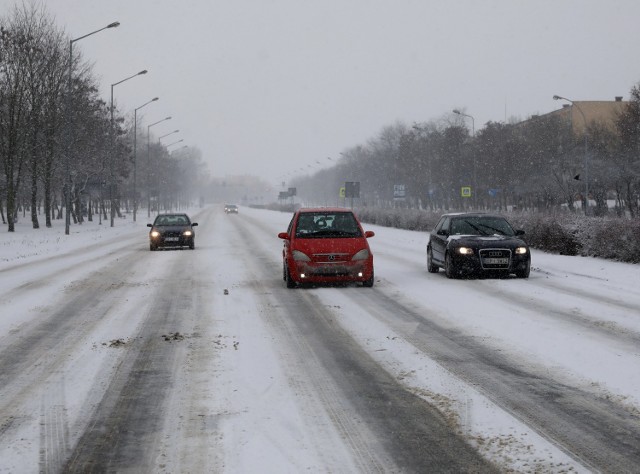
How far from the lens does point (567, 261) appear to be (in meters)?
22.0

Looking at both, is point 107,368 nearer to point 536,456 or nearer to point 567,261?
point 536,456

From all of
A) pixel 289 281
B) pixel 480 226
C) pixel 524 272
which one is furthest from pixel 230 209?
pixel 289 281

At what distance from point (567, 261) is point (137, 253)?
1421 cm

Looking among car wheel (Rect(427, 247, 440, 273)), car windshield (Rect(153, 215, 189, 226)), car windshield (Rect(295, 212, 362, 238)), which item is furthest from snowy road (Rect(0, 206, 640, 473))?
car windshield (Rect(153, 215, 189, 226))

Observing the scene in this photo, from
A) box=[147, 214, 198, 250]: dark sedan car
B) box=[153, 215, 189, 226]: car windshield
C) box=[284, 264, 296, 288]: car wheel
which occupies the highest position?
box=[153, 215, 189, 226]: car windshield

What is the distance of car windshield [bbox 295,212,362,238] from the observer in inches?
635

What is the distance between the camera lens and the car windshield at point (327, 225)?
16.1 meters

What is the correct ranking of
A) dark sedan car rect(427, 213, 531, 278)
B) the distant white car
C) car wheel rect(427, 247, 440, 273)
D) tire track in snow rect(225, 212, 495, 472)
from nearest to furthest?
tire track in snow rect(225, 212, 495, 472)
dark sedan car rect(427, 213, 531, 278)
car wheel rect(427, 247, 440, 273)
the distant white car

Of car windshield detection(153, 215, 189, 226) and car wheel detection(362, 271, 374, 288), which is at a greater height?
car windshield detection(153, 215, 189, 226)

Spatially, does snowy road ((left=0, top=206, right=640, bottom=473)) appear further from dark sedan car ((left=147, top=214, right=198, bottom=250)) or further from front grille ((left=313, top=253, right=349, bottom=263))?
dark sedan car ((left=147, top=214, right=198, bottom=250))

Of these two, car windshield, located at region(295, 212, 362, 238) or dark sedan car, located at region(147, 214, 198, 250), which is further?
dark sedan car, located at region(147, 214, 198, 250)

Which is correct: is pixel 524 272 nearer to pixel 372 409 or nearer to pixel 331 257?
pixel 331 257

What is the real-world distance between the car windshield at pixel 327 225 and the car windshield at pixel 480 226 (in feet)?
9.23

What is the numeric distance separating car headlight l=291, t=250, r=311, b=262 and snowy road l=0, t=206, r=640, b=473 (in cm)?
88
